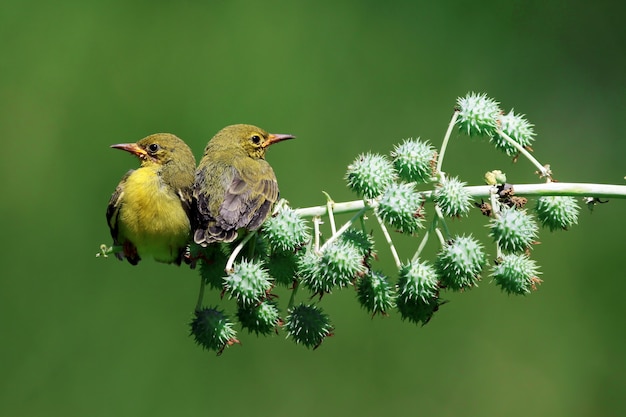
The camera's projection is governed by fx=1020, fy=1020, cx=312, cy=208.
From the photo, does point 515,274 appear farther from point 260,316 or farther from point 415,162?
point 260,316

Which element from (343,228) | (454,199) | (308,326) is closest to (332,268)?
(343,228)

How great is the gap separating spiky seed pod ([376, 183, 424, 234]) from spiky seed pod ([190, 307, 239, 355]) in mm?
828

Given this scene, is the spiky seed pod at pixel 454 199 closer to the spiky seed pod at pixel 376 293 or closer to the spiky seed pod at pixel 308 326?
the spiky seed pod at pixel 376 293

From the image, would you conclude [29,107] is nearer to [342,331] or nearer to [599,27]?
[342,331]

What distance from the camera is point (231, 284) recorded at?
14.0ft

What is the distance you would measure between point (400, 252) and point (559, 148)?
6.41 feet

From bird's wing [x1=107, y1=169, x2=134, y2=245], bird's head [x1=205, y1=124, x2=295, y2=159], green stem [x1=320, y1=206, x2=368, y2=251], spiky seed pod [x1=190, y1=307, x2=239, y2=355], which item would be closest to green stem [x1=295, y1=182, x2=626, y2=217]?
green stem [x1=320, y1=206, x2=368, y2=251]

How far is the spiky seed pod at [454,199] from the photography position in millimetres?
4188

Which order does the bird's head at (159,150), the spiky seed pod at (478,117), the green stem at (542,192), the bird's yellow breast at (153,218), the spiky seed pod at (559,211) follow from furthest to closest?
the bird's head at (159,150), the bird's yellow breast at (153,218), the spiky seed pod at (478,117), the spiky seed pod at (559,211), the green stem at (542,192)

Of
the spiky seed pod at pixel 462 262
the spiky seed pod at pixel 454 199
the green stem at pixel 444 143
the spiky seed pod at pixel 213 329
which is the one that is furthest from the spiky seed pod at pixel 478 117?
the spiky seed pod at pixel 213 329

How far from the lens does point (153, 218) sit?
491 centimetres

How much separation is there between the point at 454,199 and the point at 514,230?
0.28m

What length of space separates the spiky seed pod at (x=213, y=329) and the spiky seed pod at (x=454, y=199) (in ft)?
3.48

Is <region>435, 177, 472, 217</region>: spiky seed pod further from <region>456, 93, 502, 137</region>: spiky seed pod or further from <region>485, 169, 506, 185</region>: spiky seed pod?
<region>456, 93, 502, 137</region>: spiky seed pod
